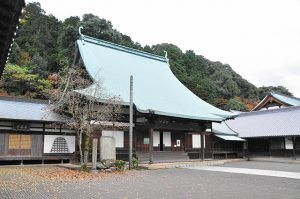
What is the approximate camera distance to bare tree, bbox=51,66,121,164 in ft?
51.5

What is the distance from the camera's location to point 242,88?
65062mm

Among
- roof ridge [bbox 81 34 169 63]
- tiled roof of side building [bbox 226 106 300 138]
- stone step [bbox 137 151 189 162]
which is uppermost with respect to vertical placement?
roof ridge [bbox 81 34 169 63]

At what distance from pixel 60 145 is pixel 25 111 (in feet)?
10.0

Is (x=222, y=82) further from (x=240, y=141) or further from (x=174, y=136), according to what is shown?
(x=174, y=136)

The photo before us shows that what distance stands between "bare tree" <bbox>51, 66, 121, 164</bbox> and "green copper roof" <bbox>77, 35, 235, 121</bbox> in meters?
0.42

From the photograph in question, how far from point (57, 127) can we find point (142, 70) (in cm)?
886

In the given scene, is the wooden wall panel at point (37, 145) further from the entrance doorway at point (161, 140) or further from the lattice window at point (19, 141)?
the entrance doorway at point (161, 140)

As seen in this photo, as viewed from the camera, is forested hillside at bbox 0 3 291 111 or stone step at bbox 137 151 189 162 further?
forested hillside at bbox 0 3 291 111

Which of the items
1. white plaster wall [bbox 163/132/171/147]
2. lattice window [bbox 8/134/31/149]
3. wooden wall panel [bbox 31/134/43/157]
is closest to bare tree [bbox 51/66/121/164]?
wooden wall panel [bbox 31/134/43/157]

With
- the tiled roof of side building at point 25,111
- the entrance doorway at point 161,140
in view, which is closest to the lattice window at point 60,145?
the tiled roof of side building at point 25,111

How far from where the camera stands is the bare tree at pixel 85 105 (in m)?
15.7

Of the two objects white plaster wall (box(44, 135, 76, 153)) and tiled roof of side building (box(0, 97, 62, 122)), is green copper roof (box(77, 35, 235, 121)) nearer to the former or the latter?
tiled roof of side building (box(0, 97, 62, 122))

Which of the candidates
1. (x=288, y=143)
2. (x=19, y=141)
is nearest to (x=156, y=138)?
(x=19, y=141)

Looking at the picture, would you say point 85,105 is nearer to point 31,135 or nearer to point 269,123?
point 31,135
